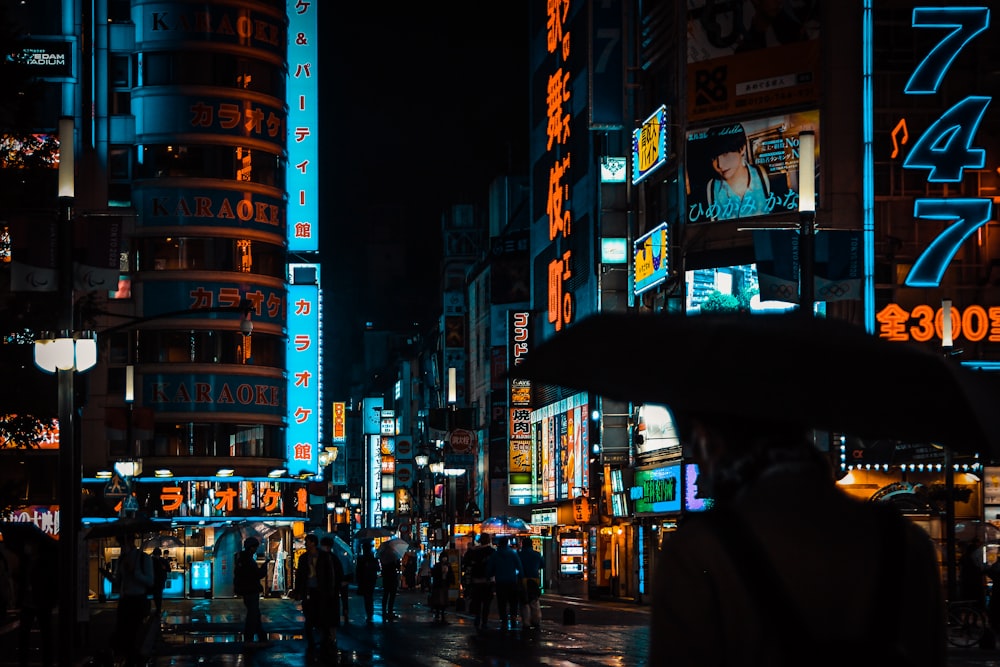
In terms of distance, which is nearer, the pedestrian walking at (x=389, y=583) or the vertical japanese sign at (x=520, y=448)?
the pedestrian walking at (x=389, y=583)

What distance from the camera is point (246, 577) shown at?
2934 centimetres

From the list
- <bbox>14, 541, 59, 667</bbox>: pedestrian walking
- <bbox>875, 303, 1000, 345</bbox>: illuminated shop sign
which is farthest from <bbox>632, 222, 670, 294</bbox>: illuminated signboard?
<bbox>14, 541, 59, 667</bbox>: pedestrian walking

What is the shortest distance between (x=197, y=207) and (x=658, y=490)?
2800cm

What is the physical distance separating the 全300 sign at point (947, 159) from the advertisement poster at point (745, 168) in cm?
321

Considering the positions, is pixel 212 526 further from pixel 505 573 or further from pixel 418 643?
pixel 418 643

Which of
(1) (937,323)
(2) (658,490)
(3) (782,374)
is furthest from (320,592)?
(2) (658,490)

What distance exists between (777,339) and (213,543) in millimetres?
68409

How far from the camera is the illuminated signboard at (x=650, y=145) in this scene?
51.6 metres

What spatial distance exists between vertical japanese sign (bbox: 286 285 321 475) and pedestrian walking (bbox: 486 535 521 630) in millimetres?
42101

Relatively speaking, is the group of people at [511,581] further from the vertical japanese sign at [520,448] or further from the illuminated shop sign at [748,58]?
the vertical japanese sign at [520,448]

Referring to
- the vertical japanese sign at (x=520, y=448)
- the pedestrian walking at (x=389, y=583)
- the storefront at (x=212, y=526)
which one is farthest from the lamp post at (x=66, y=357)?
the vertical japanese sign at (x=520, y=448)

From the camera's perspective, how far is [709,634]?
375cm

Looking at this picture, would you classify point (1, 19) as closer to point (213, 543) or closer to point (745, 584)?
point (745, 584)

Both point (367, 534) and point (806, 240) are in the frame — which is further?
point (367, 534)
